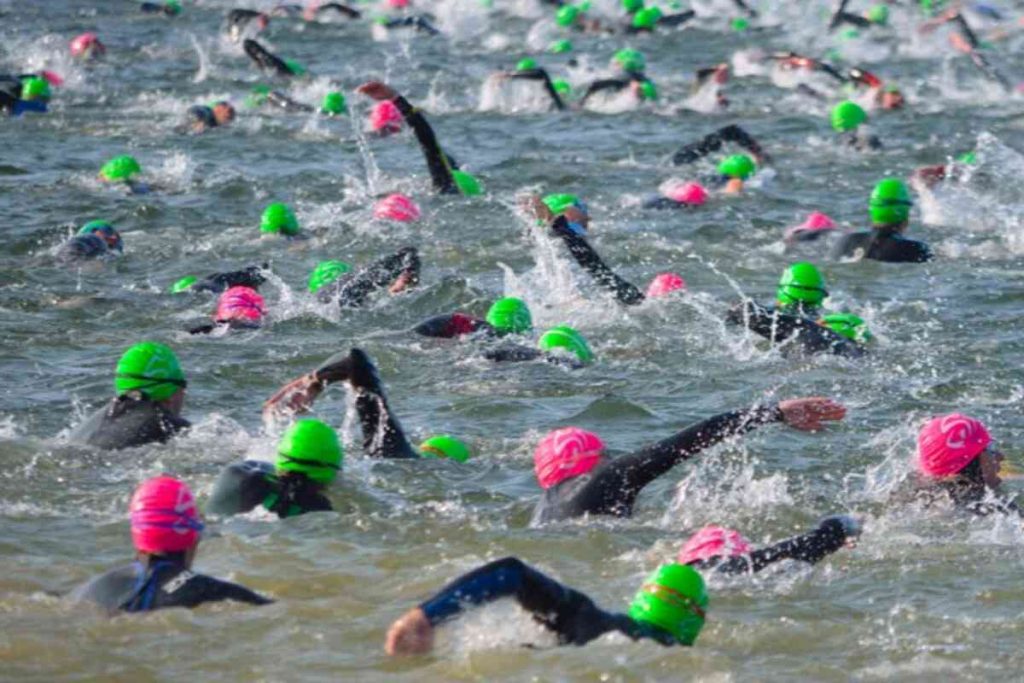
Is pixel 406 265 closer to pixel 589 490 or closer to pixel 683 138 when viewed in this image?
pixel 589 490

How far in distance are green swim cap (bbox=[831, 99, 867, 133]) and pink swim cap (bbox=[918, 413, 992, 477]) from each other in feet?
48.1

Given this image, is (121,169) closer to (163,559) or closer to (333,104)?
(333,104)

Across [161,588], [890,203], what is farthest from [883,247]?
[161,588]

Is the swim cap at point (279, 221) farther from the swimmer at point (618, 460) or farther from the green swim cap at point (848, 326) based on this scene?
the swimmer at point (618, 460)

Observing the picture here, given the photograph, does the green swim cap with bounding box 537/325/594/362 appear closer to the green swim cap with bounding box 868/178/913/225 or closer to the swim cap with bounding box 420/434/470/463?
the swim cap with bounding box 420/434/470/463

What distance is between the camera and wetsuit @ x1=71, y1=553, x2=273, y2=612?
795 cm

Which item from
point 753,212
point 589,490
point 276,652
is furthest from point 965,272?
point 276,652

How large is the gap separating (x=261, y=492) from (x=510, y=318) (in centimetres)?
486

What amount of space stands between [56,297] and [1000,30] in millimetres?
24012

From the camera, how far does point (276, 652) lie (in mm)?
7996

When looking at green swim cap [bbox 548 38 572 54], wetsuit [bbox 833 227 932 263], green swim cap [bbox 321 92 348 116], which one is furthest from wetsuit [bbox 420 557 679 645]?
green swim cap [bbox 548 38 572 54]

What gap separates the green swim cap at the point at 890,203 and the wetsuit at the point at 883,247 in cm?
15

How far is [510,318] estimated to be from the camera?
46.5 feet

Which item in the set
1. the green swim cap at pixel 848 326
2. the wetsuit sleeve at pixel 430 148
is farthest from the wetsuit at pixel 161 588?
the wetsuit sleeve at pixel 430 148
